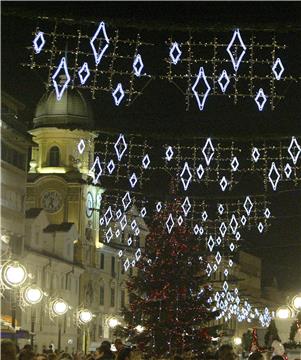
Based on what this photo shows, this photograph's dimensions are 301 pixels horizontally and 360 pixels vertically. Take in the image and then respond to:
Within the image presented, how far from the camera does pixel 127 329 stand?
42.6 m

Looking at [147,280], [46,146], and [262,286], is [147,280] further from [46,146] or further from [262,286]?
[262,286]

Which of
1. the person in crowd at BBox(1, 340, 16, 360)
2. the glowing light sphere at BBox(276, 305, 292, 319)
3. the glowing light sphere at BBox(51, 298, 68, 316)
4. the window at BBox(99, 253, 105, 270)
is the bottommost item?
the person in crowd at BBox(1, 340, 16, 360)

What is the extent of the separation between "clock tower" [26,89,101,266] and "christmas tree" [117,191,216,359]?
47.8 meters

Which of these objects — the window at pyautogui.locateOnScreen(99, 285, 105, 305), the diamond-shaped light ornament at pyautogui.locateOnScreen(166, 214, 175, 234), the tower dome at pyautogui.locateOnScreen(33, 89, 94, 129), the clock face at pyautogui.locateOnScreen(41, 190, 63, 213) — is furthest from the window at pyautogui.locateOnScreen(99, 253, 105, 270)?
the diamond-shaped light ornament at pyautogui.locateOnScreen(166, 214, 175, 234)

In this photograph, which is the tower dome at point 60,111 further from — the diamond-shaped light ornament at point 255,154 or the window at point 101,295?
the diamond-shaped light ornament at point 255,154

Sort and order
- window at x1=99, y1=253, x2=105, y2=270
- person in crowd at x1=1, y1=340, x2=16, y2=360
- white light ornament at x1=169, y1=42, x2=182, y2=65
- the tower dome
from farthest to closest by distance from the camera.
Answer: window at x1=99, y1=253, x2=105, y2=270, the tower dome, white light ornament at x1=169, y1=42, x2=182, y2=65, person in crowd at x1=1, y1=340, x2=16, y2=360

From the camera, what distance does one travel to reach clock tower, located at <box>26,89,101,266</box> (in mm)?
89312

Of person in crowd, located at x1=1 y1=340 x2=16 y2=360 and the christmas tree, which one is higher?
the christmas tree

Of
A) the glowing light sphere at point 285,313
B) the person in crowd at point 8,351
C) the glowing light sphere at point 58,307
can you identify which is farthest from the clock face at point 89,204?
Result: the person in crowd at point 8,351

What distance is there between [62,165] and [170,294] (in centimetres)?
5098

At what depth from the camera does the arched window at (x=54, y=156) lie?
90062 mm

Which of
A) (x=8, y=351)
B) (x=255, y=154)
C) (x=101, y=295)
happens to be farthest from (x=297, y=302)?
(x=101, y=295)

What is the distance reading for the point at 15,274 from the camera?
21516 mm

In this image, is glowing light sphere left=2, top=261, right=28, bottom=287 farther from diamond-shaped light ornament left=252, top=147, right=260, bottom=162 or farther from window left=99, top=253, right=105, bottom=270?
window left=99, top=253, right=105, bottom=270
